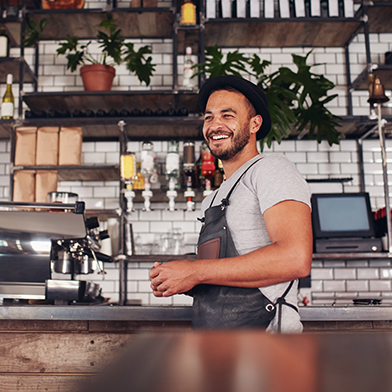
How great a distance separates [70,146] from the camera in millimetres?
3592

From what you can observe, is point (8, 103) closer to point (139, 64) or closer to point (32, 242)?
point (139, 64)

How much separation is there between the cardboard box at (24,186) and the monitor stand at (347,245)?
7.56ft

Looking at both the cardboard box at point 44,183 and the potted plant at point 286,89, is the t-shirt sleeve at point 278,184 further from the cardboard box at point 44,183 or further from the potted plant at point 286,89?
the cardboard box at point 44,183

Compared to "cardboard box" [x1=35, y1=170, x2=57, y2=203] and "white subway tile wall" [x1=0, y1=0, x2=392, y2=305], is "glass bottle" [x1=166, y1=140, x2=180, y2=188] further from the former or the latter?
"cardboard box" [x1=35, y1=170, x2=57, y2=203]

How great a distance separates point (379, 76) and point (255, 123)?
2.88 metres

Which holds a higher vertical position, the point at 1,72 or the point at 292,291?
the point at 1,72

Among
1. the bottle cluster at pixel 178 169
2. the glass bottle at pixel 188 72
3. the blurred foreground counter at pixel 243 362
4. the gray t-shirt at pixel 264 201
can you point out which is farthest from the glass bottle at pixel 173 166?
the blurred foreground counter at pixel 243 362

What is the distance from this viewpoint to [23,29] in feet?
12.7

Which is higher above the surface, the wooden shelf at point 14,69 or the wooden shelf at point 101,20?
the wooden shelf at point 101,20

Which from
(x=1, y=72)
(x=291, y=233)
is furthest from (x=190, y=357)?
(x=1, y=72)

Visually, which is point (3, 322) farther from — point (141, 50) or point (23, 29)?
point (23, 29)

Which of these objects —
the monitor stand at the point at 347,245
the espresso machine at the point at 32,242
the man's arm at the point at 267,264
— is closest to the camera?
the man's arm at the point at 267,264

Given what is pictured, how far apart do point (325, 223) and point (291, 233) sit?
2430 millimetres

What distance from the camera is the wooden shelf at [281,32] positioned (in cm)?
381
